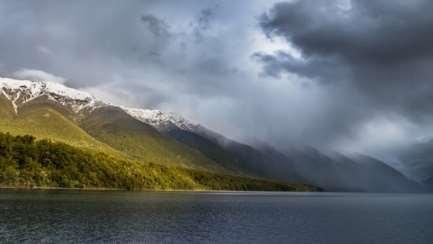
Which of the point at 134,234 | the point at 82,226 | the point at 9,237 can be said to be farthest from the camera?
the point at 82,226

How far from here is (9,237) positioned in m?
80.1

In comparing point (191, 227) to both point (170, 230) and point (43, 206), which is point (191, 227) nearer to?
point (170, 230)

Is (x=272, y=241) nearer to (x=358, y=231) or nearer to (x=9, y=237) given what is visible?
(x=358, y=231)

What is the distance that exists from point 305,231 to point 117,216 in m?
47.1

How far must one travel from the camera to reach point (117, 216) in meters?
124

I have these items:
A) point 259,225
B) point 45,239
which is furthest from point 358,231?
point 45,239

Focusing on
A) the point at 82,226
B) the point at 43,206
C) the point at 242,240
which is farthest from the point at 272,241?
the point at 43,206

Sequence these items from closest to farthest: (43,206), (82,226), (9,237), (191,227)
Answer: (9,237), (82,226), (191,227), (43,206)

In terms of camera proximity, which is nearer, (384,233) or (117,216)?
(384,233)

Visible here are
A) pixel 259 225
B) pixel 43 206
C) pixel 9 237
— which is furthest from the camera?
pixel 43 206

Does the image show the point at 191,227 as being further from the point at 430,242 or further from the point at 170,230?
the point at 430,242

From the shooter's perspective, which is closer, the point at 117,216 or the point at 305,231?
the point at 305,231

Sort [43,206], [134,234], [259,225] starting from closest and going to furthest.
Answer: [134,234], [259,225], [43,206]

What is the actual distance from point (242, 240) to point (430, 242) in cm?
3769
